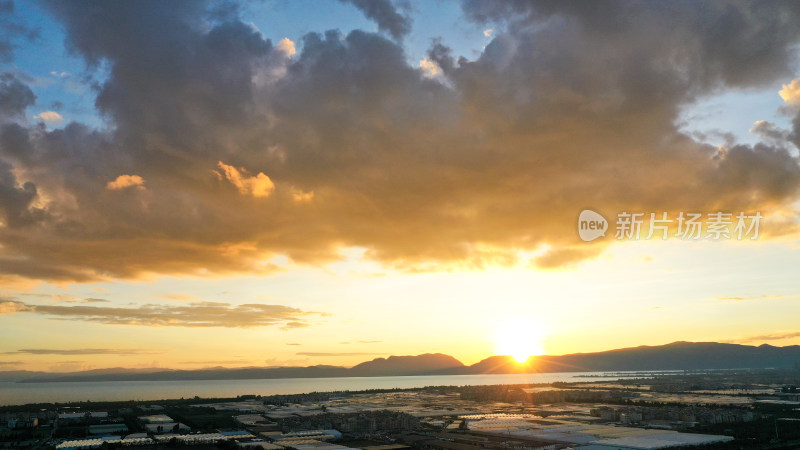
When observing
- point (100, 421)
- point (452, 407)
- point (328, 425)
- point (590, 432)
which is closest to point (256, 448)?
point (328, 425)

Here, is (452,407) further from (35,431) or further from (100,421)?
(35,431)

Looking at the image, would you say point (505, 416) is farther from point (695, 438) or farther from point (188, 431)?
point (188, 431)

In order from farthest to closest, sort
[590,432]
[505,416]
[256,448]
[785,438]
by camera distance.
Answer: [505,416], [590,432], [785,438], [256,448]

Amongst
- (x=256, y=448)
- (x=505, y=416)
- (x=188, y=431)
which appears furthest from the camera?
(x=505, y=416)

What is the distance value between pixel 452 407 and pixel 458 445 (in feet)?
152

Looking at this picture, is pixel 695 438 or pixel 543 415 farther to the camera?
pixel 543 415

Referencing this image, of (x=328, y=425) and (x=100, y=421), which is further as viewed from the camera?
(x=100, y=421)

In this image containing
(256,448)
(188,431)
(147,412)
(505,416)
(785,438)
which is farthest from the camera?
(147,412)

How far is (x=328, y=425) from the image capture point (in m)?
69.4

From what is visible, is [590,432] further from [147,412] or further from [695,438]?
[147,412]

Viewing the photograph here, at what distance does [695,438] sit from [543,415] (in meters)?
26.5

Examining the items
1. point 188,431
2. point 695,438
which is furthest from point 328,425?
point 695,438

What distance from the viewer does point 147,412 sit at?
3752 inches

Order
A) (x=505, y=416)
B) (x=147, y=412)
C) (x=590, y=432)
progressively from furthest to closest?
(x=147, y=412), (x=505, y=416), (x=590, y=432)
